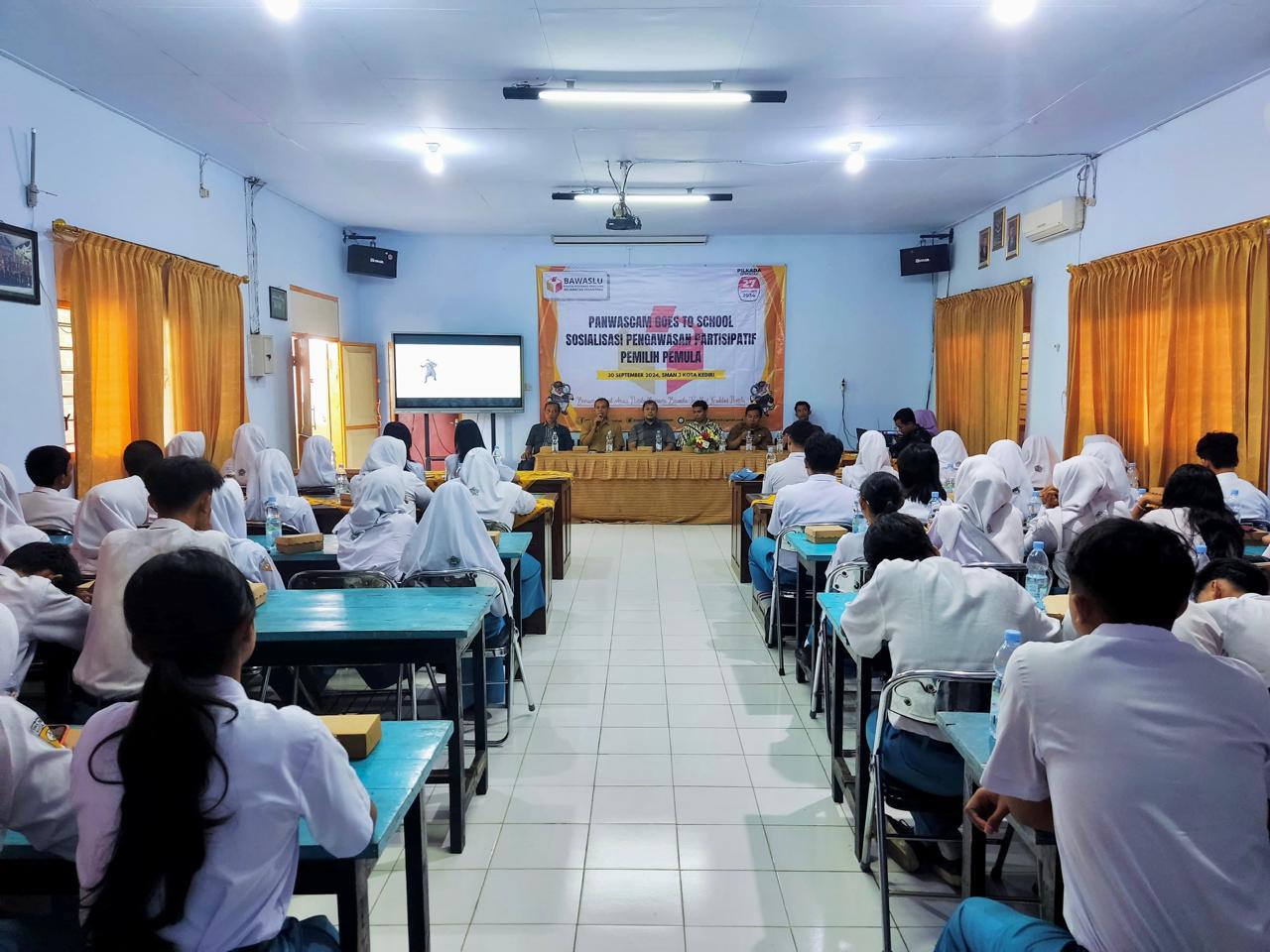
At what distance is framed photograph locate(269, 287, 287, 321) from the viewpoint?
777cm

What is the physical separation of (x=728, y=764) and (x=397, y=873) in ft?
4.40

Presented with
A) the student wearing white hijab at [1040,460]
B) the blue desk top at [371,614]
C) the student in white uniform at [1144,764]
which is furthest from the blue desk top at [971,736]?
the student wearing white hijab at [1040,460]

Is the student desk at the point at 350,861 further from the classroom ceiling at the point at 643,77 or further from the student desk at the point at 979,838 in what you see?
the classroom ceiling at the point at 643,77

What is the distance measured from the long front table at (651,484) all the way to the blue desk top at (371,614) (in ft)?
18.8

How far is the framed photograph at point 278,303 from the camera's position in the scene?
7.77 meters

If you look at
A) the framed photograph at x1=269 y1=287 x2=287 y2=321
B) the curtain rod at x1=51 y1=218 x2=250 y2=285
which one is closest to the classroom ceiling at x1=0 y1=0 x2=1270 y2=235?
the curtain rod at x1=51 y1=218 x2=250 y2=285

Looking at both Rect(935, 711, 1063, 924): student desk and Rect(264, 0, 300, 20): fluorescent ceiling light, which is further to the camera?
Rect(264, 0, 300, 20): fluorescent ceiling light

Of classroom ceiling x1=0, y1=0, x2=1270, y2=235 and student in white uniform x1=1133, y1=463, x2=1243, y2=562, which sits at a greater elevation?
classroom ceiling x1=0, y1=0, x2=1270, y2=235

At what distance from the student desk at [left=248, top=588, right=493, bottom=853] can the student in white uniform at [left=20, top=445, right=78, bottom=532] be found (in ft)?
6.48

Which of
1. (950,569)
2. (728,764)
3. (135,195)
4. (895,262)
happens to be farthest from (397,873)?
(895,262)

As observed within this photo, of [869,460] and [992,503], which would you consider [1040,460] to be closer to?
[869,460]

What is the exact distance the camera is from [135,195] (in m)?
5.60

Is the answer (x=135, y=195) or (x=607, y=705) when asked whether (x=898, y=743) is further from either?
(x=135, y=195)

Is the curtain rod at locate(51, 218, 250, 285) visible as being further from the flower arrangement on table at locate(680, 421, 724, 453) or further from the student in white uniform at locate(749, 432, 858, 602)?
the flower arrangement on table at locate(680, 421, 724, 453)
